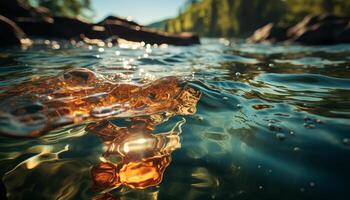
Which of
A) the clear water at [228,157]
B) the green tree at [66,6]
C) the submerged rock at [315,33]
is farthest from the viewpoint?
the green tree at [66,6]

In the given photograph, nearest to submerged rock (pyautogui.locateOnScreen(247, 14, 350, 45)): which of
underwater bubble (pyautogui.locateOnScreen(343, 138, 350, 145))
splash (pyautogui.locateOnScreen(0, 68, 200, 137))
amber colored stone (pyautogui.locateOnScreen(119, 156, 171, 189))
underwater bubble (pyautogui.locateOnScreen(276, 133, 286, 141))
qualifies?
splash (pyautogui.locateOnScreen(0, 68, 200, 137))

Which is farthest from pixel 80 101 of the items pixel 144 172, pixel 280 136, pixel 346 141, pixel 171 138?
pixel 346 141

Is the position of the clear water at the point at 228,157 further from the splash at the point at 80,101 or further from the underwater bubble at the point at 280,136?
the splash at the point at 80,101

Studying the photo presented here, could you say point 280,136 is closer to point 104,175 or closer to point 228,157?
point 228,157

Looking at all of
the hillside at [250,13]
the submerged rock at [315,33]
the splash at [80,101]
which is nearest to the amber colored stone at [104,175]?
the splash at [80,101]

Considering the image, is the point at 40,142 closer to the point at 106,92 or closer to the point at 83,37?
the point at 106,92
